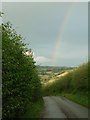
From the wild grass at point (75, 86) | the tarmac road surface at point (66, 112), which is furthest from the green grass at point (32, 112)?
the wild grass at point (75, 86)

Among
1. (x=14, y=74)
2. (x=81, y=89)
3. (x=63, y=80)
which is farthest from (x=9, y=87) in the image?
(x=63, y=80)

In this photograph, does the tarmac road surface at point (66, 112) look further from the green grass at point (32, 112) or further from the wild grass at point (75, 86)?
the wild grass at point (75, 86)

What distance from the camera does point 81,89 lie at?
190ft

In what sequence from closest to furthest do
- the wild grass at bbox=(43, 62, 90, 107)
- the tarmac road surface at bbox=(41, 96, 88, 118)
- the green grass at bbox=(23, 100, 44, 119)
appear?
the green grass at bbox=(23, 100, 44, 119) → the tarmac road surface at bbox=(41, 96, 88, 118) → the wild grass at bbox=(43, 62, 90, 107)

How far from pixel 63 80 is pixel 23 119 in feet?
202

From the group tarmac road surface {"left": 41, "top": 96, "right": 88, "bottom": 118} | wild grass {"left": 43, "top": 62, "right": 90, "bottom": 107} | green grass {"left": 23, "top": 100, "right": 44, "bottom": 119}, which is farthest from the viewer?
wild grass {"left": 43, "top": 62, "right": 90, "bottom": 107}

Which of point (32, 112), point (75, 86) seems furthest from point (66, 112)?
point (75, 86)

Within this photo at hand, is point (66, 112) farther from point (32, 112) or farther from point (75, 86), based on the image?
point (75, 86)

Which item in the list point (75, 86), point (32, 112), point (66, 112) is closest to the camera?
point (32, 112)

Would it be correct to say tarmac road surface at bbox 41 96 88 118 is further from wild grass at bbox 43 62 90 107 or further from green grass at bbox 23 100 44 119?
wild grass at bbox 43 62 90 107

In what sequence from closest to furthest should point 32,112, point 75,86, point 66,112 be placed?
1. point 32,112
2. point 66,112
3. point 75,86

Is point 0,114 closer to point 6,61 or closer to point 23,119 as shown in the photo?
point 6,61

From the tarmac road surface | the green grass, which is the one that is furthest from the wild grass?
the green grass

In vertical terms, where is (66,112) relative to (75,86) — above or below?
below
